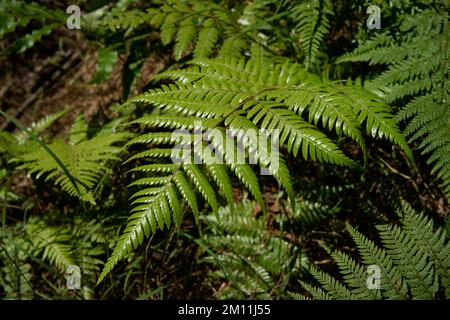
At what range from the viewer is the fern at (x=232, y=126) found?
1.41 metres

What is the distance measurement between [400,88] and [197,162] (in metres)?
1.08

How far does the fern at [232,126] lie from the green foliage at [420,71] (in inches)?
7.2

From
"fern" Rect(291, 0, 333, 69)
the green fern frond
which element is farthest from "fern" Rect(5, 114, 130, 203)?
"fern" Rect(291, 0, 333, 69)

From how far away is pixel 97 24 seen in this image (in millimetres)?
2580

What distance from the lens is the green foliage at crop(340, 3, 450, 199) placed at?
1606mm

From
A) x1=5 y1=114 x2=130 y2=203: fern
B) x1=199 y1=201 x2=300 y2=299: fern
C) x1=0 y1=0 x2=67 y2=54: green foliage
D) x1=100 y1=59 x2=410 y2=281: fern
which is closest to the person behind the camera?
x1=100 y1=59 x2=410 y2=281: fern

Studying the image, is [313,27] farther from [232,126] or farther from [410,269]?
[410,269]

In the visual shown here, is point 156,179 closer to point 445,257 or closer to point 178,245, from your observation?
point 178,245

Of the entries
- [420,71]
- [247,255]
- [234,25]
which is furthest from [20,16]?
[420,71]

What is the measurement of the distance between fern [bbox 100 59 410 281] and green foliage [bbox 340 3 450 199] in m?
0.18

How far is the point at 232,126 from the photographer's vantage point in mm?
1546
